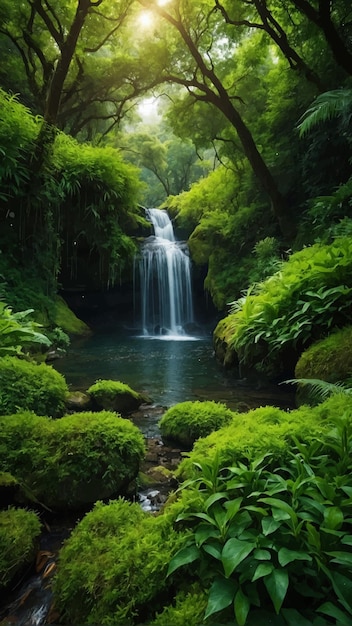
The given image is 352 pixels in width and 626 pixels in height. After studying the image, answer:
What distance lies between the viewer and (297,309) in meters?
5.31

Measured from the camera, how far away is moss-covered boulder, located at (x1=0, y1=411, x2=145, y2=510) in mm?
2951

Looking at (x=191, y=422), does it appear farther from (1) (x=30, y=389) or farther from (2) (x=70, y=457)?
(1) (x=30, y=389)

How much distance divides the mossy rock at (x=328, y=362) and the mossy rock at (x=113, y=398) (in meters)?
2.50

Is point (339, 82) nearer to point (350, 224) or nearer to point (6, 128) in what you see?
point (350, 224)

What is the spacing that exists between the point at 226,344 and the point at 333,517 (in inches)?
A: 231

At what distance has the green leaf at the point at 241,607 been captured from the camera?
4.24 feet

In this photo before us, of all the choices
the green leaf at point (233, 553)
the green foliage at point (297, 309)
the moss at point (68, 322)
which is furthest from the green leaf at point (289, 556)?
the moss at point (68, 322)

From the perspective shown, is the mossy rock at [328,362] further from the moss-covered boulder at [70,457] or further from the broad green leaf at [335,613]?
the broad green leaf at [335,613]

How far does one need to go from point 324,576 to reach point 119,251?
10.1m

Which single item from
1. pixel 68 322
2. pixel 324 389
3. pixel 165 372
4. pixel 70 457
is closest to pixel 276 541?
pixel 70 457

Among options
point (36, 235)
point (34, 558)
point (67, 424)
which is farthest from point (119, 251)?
point (34, 558)

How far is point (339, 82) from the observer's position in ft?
30.6

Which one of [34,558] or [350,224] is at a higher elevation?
[350,224]

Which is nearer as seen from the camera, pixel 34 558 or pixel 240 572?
pixel 240 572
